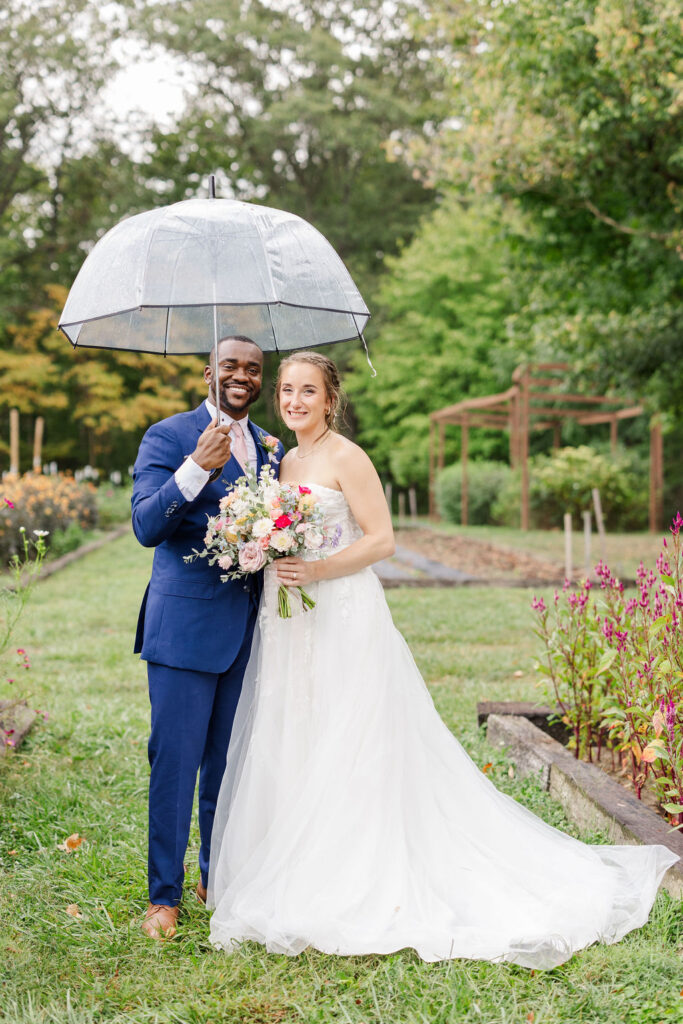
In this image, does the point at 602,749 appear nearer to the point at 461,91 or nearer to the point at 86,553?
the point at 461,91

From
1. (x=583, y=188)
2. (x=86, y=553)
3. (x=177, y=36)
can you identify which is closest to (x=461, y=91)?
(x=583, y=188)

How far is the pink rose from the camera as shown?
298 centimetres

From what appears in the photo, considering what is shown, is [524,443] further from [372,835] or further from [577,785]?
[372,835]

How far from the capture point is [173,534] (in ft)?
10.5

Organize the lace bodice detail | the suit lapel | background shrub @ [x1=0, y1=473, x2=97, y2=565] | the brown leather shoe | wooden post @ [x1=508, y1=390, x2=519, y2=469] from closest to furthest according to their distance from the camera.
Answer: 1. the brown leather shoe
2. the lace bodice detail
3. the suit lapel
4. background shrub @ [x1=0, y1=473, x2=97, y2=565]
5. wooden post @ [x1=508, y1=390, x2=519, y2=469]

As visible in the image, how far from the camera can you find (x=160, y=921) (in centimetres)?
321

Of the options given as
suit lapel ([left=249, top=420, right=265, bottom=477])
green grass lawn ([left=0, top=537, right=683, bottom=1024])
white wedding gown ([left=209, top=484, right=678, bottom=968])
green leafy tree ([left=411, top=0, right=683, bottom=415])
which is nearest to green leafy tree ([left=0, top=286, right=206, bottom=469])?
green leafy tree ([left=411, top=0, right=683, bottom=415])

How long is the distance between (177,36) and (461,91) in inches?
795

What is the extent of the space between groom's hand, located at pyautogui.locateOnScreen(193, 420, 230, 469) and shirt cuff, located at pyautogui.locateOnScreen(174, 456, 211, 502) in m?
0.02

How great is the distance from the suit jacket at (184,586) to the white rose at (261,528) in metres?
0.30

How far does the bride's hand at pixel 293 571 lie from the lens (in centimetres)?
319

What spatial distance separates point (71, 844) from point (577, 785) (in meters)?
2.23

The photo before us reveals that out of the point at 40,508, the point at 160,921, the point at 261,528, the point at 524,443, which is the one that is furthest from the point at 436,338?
the point at 160,921

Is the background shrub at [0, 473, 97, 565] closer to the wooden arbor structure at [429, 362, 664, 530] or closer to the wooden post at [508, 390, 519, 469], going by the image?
the wooden arbor structure at [429, 362, 664, 530]
